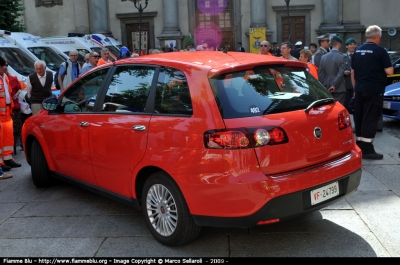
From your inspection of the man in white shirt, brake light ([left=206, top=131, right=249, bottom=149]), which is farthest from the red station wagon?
the man in white shirt

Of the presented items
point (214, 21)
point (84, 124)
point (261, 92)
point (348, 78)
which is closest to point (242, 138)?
point (261, 92)

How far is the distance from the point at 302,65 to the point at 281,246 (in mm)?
1639

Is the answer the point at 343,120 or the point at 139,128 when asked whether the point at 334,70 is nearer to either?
the point at 343,120

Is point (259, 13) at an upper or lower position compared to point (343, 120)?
upper

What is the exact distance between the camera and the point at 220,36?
3219 centimetres

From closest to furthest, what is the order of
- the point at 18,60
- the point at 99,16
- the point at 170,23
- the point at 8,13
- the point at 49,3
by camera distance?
the point at 18,60
the point at 8,13
the point at 170,23
the point at 99,16
the point at 49,3

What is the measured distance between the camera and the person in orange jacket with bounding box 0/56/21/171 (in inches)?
285

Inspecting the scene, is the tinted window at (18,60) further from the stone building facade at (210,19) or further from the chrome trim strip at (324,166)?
the stone building facade at (210,19)

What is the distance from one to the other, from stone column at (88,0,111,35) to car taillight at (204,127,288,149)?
2824 cm

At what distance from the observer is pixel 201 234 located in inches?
172

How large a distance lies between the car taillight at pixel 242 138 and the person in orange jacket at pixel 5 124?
4.56 m

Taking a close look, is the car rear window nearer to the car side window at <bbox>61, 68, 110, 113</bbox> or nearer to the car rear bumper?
the car rear bumper

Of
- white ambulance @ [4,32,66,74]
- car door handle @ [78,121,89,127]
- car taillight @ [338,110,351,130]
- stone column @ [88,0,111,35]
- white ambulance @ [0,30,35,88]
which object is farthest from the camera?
stone column @ [88,0,111,35]

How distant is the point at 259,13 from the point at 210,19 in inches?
141
